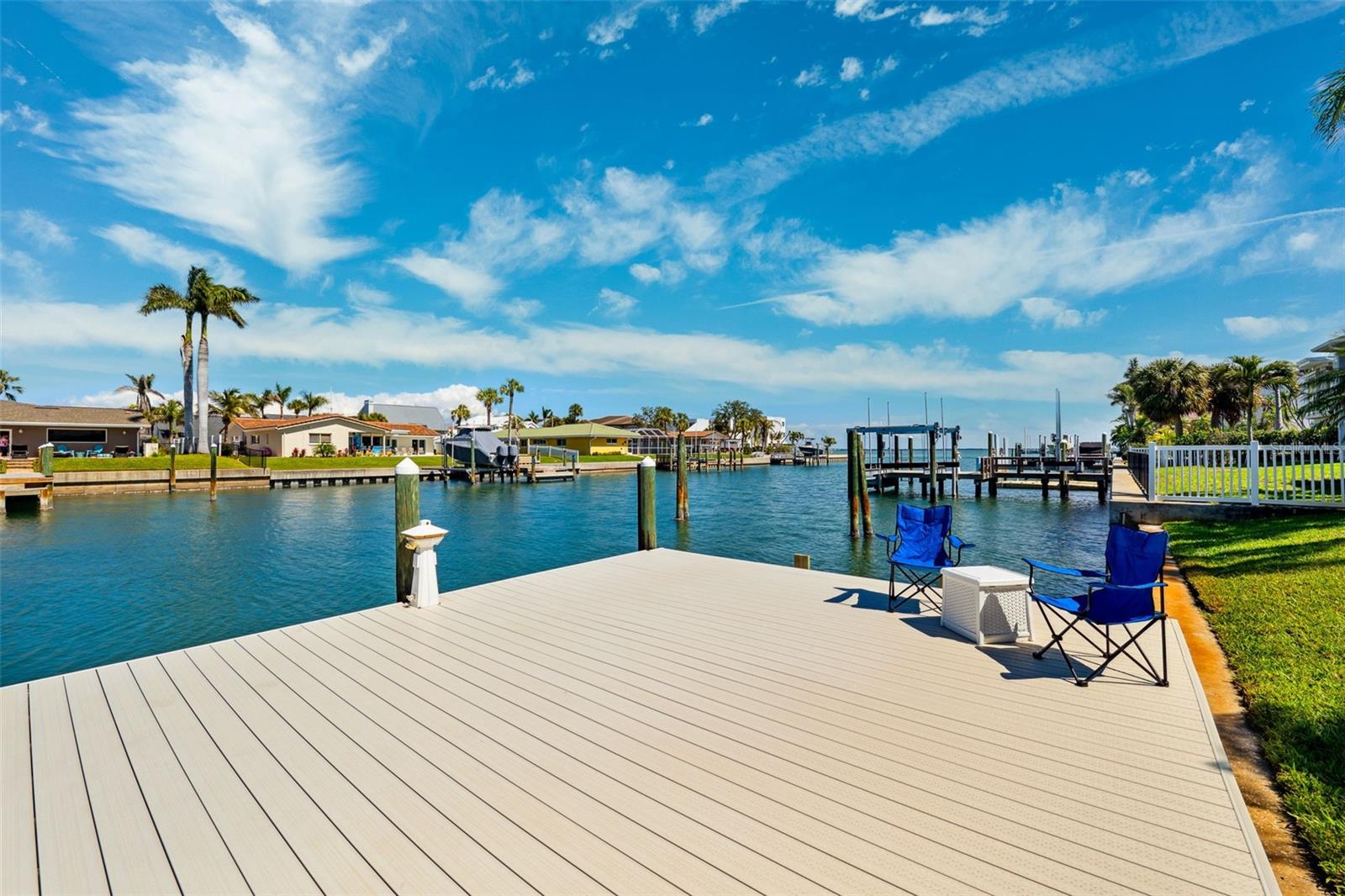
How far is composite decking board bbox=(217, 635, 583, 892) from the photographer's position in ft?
6.27

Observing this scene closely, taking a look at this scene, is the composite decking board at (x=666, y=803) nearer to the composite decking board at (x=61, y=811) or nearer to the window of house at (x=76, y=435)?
the composite decking board at (x=61, y=811)

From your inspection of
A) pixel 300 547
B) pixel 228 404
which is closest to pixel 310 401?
pixel 228 404

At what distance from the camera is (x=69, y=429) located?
38094mm

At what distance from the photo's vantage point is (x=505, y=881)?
1.88 metres


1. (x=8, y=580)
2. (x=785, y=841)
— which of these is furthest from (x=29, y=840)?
(x=8, y=580)

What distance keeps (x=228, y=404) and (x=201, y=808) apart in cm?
6086

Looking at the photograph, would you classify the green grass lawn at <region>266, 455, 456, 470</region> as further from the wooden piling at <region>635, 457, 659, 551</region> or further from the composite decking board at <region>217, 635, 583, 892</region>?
the composite decking board at <region>217, 635, 583, 892</region>

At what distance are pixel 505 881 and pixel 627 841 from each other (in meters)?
0.45

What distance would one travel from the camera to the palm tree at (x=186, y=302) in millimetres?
37031

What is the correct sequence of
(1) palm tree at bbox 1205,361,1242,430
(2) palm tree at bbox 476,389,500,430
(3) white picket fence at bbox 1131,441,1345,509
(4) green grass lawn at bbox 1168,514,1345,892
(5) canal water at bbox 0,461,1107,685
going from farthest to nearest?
(2) palm tree at bbox 476,389,500,430 < (1) palm tree at bbox 1205,361,1242,430 < (3) white picket fence at bbox 1131,441,1345,509 < (5) canal water at bbox 0,461,1107,685 < (4) green grass lawn at bbox 1168,514,1345,892

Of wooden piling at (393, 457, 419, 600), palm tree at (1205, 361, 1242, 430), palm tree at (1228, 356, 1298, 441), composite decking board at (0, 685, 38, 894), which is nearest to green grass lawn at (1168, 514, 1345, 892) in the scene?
composite decking board at (0, 685, 38, 894)

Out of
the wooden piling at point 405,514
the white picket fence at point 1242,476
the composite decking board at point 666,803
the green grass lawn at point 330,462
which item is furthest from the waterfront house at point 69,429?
the white picket fence at point 1242,476

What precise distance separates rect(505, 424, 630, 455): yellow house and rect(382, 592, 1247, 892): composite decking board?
6076 cm

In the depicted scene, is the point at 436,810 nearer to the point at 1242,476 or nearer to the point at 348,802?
the point at 348,802
